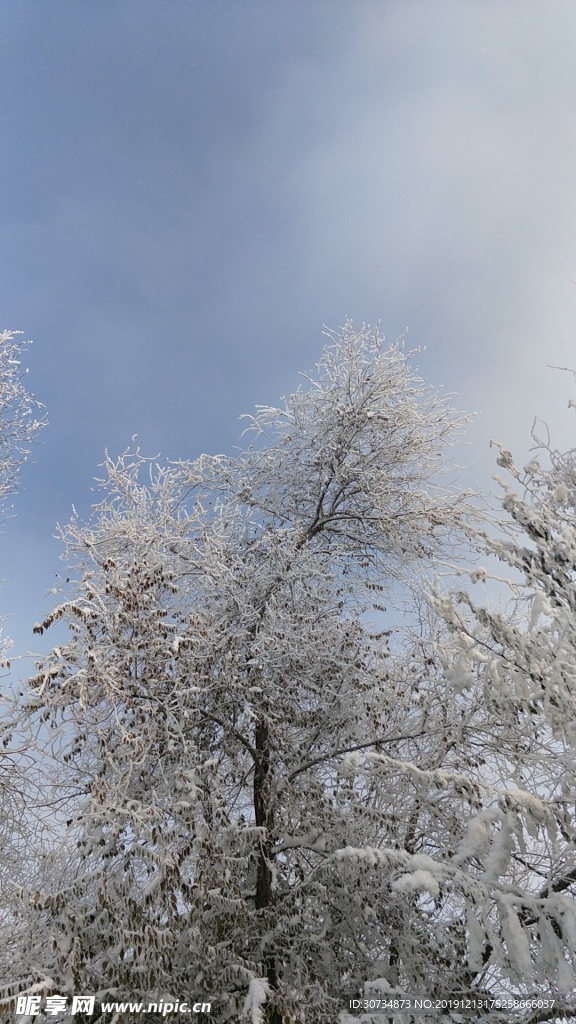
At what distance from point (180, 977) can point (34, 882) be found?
155 cm

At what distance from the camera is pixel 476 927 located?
11.6 ft

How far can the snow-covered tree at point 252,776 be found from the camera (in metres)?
5.50

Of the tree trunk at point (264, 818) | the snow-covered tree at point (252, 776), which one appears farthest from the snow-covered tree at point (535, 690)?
the tree trunk at point (264, 818)

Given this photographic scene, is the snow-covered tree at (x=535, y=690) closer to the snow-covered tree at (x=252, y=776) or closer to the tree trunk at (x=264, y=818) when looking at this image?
the snow-covered tree at (x=252, y=776)

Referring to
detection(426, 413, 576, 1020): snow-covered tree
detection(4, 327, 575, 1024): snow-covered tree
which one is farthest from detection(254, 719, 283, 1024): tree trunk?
detection(426, 413, 576, 1020): snow-covered tree

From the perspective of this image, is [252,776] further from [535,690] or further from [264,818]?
[535,690]

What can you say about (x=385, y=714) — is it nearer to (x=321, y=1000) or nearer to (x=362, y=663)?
(x=362, y=663)

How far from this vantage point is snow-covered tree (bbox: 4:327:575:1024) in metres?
5.50

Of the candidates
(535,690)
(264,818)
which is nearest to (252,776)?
(264,818)

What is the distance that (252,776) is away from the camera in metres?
7.43

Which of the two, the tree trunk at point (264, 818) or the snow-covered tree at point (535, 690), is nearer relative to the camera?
the snow-covered tree at point (535, 690)

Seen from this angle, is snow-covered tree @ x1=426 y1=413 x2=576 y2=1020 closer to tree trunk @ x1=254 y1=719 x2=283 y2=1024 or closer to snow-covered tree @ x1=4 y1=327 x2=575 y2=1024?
snow-covered tree @ x1=4 y1=327 x2=575 y2=1024

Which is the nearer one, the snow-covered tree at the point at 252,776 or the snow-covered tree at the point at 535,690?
the snow-covered tree at the point at 535,690

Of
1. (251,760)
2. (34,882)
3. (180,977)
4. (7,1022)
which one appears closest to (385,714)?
(251,760)
